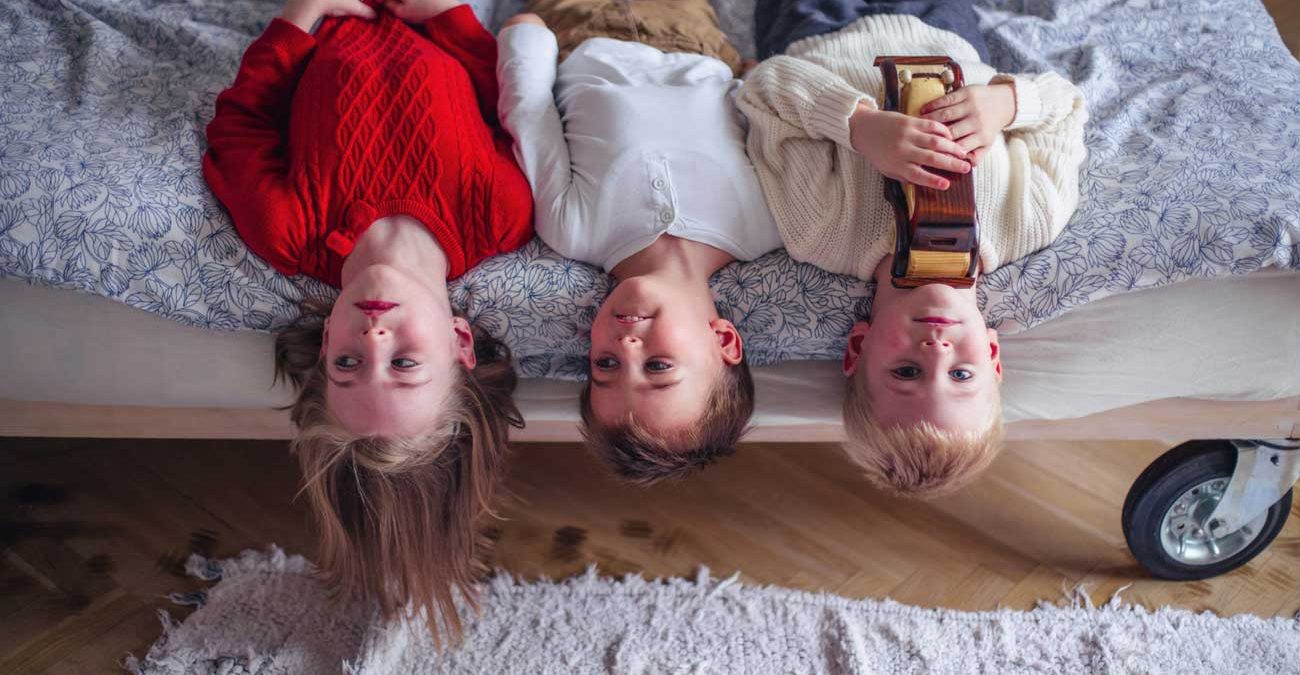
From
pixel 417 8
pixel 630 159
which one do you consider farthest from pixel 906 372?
pixel 417 8

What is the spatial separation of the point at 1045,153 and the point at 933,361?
292 millimetres

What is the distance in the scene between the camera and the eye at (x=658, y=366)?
1.02m

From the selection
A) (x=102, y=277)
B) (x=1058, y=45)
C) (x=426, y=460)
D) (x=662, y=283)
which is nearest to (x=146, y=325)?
(x=102, y=277)

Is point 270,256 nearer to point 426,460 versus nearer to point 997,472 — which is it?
point 426,460

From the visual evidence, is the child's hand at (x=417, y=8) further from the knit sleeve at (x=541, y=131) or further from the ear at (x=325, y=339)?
the ear at (x=325, y=339)

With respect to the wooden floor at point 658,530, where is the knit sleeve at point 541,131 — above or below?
above

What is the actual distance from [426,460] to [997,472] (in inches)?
34.5

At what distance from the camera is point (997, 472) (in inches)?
57.6

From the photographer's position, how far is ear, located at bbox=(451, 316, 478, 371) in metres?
1.08

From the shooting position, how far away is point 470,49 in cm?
126

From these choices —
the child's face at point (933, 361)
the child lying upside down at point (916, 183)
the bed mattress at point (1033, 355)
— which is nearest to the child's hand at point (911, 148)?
the child lying upside down at point (916, 183)

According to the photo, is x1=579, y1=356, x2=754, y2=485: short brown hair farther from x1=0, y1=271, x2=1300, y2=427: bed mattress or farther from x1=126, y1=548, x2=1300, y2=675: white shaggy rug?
x1=126, y1=548, x2=1300, y2=675: white shaggy rug

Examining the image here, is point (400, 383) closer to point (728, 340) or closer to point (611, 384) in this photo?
point (611, 384)

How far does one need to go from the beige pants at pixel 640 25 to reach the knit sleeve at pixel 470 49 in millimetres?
118
